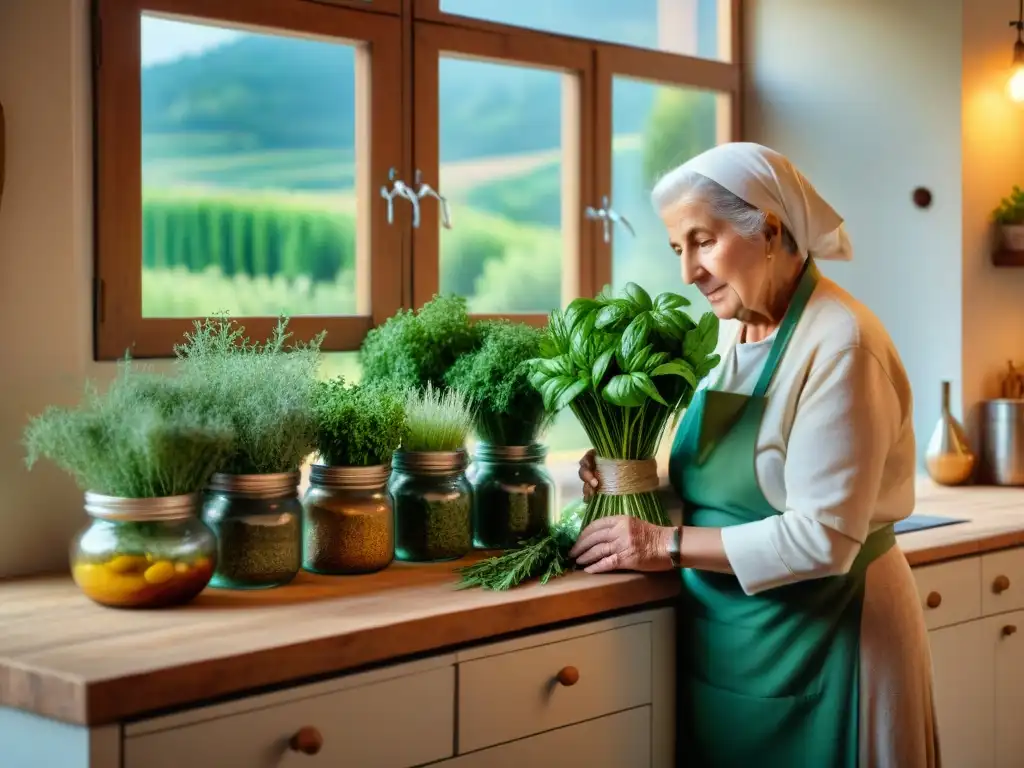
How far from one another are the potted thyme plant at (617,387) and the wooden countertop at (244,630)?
0.09m

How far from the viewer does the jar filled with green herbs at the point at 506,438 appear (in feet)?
7.95

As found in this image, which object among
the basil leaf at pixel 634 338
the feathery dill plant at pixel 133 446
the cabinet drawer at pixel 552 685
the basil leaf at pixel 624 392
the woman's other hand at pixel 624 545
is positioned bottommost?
the cabinet drawer at pixel 552 685

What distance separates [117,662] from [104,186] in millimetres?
1105

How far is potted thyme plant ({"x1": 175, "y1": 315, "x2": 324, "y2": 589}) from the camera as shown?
2.08 metres

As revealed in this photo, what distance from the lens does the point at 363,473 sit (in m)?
2.21

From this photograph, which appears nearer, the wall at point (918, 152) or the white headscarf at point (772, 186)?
the white headscarf at point (772, 186)

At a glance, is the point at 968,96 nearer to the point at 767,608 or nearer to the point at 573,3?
the point at 573,3

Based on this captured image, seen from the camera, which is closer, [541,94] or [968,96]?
[541,94]

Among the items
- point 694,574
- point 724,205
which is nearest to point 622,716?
point 694,574

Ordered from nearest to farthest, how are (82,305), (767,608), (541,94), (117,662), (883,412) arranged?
(117,662)
(883,412)
(767,608)
(82,305)
(541,94)

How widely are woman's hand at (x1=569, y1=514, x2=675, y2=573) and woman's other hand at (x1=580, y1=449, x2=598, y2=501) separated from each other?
0.10 meters

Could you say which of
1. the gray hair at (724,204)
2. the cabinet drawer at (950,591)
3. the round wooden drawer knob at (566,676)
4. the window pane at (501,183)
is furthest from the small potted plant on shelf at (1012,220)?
the round wooden drawer knob at (566,676)

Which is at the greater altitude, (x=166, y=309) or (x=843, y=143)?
(x=843, y=143)

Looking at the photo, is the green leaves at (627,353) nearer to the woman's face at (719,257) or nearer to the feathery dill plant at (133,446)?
the woman's face at (719,257)
